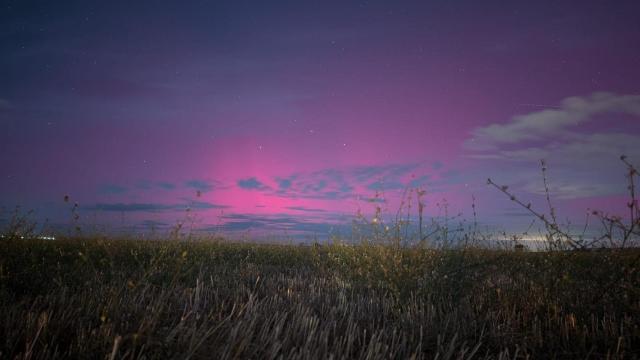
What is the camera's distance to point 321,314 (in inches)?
140

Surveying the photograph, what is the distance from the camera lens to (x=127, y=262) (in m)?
6.83

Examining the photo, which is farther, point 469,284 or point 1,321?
point 469,284

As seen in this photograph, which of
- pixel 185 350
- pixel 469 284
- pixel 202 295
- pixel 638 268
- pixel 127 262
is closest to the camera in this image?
pixel 185 350

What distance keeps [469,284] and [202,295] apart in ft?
10.8

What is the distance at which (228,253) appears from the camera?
9.09 meters

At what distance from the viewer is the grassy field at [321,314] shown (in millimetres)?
1992

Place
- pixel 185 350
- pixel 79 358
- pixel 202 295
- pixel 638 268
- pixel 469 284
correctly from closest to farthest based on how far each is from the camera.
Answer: pixel 79 358 → pixel 185 350 → pixel 202 295 → pixel 638 268 → pixel 469 284

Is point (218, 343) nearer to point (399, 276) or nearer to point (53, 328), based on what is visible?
point (53, 328)

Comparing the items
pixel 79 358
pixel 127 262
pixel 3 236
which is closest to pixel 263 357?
pixel 79 358

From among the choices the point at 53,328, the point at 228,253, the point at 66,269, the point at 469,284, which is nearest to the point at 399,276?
the point at 469,284

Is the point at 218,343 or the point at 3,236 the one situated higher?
the point at 3,236

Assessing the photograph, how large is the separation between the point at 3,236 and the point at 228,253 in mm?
4136

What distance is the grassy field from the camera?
1.99 m

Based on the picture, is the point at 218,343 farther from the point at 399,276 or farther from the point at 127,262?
the point at 127,262
